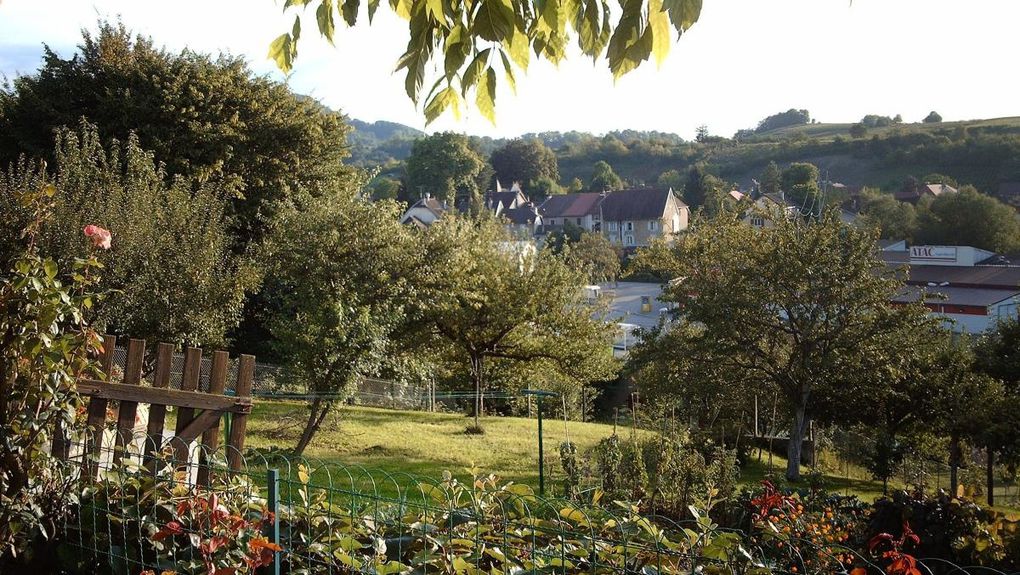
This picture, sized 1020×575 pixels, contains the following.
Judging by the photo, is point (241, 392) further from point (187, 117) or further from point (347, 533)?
point (187, 117)

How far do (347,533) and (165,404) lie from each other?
1537 mm

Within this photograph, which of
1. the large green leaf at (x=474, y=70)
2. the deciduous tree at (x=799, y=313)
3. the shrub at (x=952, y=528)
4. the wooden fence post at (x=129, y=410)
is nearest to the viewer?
the large green leaf at (x=474, y=70)

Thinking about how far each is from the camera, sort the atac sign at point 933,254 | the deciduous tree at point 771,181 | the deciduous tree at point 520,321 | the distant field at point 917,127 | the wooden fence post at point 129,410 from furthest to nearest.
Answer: the distant field at point 917,127 → the deciduous tree at point 771,181 → the atac sign at point 933,254 → the deciduous tree at point 520,321 → the wooden fence post at point 129,410

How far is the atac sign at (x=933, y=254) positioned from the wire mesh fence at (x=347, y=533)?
47055 millimetres

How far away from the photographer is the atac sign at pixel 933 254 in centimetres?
4422

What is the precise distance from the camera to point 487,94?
1.98m

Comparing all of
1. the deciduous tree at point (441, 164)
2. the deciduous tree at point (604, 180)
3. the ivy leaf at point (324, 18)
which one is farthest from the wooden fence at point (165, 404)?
the deciduous tree at point (604, 180)

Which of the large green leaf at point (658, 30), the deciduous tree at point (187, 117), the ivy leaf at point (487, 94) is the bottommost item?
the ivy leaf at point (487, 94)

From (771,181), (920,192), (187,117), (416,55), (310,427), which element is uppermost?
(771,181)

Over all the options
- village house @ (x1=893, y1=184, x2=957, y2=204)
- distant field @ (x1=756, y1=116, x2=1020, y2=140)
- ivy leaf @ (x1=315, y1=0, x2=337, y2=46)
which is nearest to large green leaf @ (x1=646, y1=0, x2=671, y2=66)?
ivy leaf @ (x1=315, y1=0, x2=337, y2=46)

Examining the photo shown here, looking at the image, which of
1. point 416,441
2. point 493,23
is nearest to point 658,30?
point 493,23

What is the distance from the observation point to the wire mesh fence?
286 centimetres

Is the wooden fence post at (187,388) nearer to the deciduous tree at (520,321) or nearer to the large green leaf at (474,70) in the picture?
the large green leaf at (474,70)

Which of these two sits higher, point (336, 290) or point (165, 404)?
point (336, 290)
